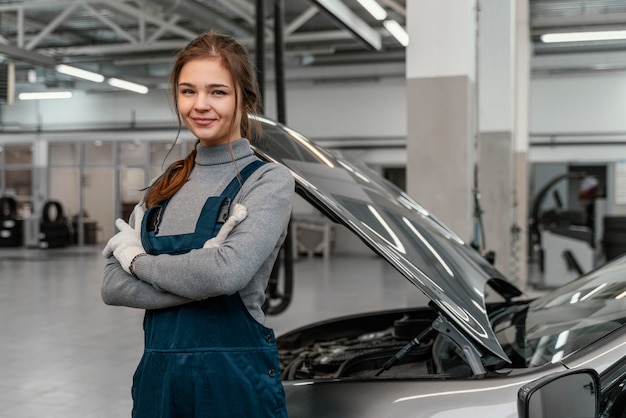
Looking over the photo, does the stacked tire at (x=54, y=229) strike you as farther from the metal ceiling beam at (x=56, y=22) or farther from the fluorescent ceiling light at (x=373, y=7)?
the fluorescent ceiling light at (x=373, y=7)

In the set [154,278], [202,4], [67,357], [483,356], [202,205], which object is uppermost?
[202,4]

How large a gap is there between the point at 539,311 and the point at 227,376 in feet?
4.39

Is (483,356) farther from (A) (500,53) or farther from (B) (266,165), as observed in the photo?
(A) (500,53)

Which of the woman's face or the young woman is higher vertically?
the woman's face

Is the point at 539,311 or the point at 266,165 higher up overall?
the point at 266,165

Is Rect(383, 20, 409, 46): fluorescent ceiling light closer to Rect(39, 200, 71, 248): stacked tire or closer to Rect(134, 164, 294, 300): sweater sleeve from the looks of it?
Rect(134, 164, 294, 300): sweater sleeve

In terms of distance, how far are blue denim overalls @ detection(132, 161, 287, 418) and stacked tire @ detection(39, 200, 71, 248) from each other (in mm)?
17921

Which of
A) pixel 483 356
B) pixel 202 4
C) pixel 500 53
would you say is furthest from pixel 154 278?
pixel 202 4

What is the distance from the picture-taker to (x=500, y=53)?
7.28 metres

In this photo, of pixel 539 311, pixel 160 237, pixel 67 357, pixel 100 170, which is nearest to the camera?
pixel 160 237

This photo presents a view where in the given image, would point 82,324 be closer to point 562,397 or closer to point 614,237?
point 562,397

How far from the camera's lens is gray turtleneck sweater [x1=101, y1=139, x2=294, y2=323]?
1360mm

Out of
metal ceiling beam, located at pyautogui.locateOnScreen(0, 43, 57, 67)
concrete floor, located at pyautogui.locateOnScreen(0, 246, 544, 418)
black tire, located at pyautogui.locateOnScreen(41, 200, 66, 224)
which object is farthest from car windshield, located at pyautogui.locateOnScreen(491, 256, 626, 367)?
black tire, located at pyautogui.locateOnScreen(41, 200, 66, 224)

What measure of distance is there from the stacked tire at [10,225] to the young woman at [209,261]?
18.7 m
